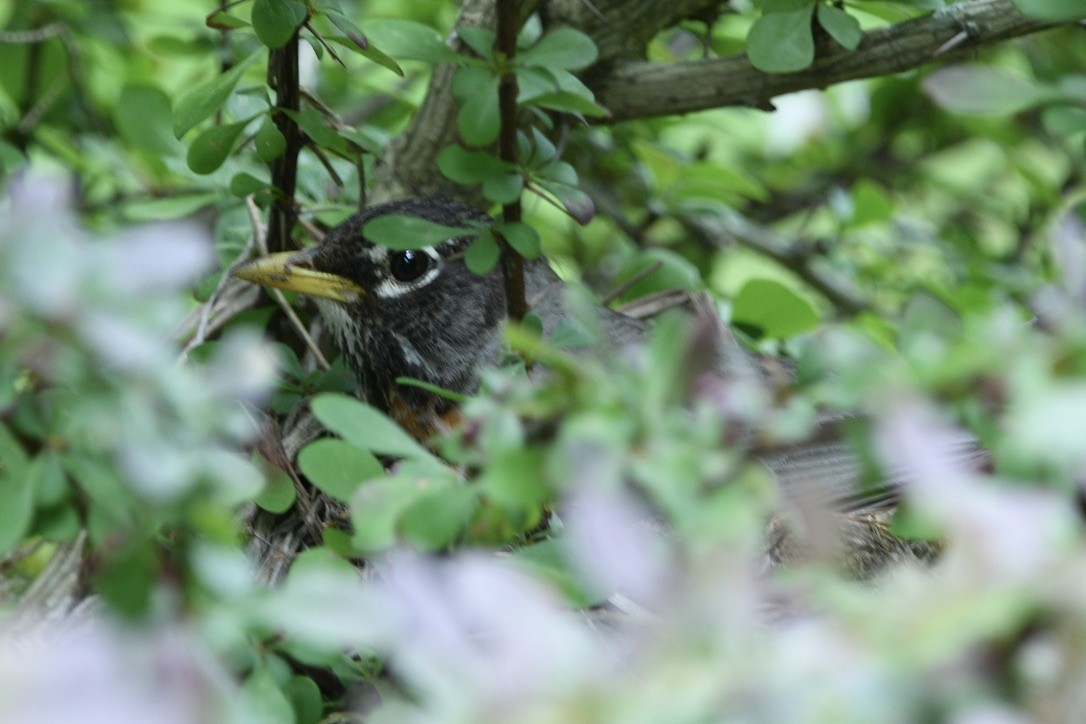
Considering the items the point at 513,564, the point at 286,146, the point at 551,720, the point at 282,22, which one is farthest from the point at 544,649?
the point at 286,146

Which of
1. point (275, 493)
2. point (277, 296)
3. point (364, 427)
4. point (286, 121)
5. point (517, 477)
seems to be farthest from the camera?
point (277, 296)

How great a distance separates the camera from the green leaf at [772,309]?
157 centimetres

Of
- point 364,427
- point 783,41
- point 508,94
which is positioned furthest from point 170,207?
point 364,427

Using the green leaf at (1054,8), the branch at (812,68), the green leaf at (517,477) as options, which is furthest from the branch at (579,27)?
the green leaf at (517,477)

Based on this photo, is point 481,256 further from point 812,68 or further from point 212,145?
point 812,68

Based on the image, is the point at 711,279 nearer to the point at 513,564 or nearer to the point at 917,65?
the point at 917,65

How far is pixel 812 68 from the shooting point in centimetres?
140

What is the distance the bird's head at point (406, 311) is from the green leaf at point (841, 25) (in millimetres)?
621

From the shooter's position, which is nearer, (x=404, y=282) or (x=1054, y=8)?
(x=1054, y=8)

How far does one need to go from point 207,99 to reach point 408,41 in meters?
0.20

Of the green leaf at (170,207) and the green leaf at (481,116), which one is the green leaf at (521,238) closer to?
the green leaf at (481,116)

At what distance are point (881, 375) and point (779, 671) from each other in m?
0.18

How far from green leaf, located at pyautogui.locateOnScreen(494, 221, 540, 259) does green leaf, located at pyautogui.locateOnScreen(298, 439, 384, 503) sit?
0.39m

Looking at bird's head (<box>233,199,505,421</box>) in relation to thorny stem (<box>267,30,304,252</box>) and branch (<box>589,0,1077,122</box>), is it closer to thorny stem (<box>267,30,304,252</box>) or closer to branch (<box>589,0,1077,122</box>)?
thorny stem (<box>267,30,304,252</box>)
